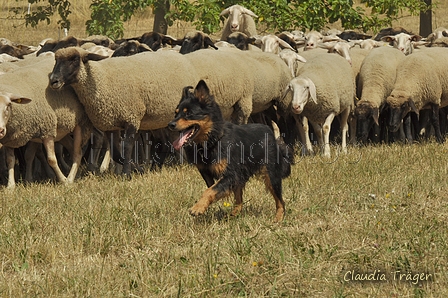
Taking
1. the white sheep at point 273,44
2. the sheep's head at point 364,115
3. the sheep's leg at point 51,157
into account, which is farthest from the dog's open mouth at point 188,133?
the white sheep at point 273,44

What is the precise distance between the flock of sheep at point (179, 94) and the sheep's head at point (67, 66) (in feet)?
0.04

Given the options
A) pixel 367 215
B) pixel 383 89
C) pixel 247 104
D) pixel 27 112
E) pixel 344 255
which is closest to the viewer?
pixel 344 255

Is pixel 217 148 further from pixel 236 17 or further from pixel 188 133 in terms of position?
pixel 236 17

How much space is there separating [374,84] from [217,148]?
21.3 ft

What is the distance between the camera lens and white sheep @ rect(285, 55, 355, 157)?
10.9 metres

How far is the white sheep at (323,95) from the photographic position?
1091 cm

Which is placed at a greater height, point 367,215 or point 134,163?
point 367,215

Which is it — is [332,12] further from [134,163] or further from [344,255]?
[344,255]

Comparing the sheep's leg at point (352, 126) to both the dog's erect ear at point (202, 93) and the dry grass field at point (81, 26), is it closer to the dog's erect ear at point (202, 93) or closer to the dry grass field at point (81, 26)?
the dog's erect ear at point (202, 93)

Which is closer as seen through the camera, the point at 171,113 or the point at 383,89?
the point at 171,113

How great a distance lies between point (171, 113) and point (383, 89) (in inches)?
152

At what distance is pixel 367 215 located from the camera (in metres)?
6.55

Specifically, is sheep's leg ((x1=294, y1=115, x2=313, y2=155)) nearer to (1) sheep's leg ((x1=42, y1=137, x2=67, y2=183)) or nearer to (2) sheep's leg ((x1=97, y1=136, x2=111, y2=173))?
(2) sheep's leg ((x1=97, y1=136, x2=111, y2=173))

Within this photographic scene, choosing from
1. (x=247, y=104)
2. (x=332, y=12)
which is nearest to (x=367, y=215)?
(x=247, y=104)
